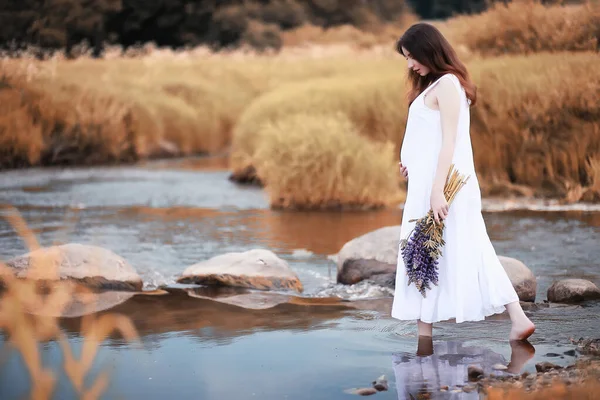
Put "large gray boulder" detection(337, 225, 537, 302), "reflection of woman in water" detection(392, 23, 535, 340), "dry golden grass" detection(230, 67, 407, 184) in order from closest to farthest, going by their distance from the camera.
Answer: "reflection of woman in water" detection(392, 23, 535, 340)
"large gray boulder" detection(337, 225, 537, 302)
"dry golden grass" detection(230, 67, 407, 184)

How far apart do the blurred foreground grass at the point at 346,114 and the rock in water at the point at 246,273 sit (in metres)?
3.95

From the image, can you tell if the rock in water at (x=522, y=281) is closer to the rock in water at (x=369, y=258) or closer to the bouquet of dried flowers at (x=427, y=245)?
the rock in water at (x=369, y=258)

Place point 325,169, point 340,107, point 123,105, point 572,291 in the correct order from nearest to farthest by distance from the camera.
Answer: point 572,291 → point 325,169 → point 340,107 → point 123,105

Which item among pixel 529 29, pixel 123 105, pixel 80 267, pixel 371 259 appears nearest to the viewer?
pixel 80 267

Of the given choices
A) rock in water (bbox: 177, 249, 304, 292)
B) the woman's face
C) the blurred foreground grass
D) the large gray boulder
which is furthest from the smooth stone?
the blurred foreground grass

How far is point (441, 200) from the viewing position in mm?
5621

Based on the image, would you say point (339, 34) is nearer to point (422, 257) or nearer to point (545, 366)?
point (422, 257)

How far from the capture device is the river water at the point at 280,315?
525cm

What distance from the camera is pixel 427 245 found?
571cm

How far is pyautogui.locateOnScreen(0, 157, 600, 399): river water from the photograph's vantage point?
5.25 m

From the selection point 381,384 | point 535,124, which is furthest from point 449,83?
point 535,124

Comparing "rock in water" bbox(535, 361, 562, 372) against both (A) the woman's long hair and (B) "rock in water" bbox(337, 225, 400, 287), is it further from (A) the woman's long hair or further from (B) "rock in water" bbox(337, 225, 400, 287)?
(B) "rock in water" bbox(337, 225, 400, 287)

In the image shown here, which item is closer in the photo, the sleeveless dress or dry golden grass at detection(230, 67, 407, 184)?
the sleeveless dress

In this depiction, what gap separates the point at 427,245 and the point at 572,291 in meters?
1.81
